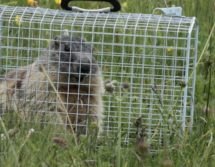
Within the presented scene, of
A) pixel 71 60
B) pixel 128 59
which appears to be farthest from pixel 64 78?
pixel 128 59

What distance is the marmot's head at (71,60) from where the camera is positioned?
347 centimetres

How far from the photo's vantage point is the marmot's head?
11.4 ft

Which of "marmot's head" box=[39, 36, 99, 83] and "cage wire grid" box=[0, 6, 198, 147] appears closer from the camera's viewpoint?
"cage wire grid" box=[0, 6, 198, 147]

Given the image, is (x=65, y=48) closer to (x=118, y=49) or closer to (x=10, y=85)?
(x=10, y=85)

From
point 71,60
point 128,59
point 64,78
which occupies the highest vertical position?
point 71,60

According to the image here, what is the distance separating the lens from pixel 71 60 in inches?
142

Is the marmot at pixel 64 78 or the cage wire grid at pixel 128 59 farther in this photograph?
the marmot at pixel 64 78

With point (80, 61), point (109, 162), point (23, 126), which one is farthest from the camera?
point (80, 61)

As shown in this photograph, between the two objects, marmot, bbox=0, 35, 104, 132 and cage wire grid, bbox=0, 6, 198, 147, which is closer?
cage wire grid, bbox=0, 6, 198, 147

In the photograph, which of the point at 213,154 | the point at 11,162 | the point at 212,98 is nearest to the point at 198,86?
the point at 212,98

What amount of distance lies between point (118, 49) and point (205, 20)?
5.49 feet

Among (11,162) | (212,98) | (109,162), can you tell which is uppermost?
(11,162)

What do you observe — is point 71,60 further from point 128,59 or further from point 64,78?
point 128,59

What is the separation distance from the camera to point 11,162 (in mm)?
2207
